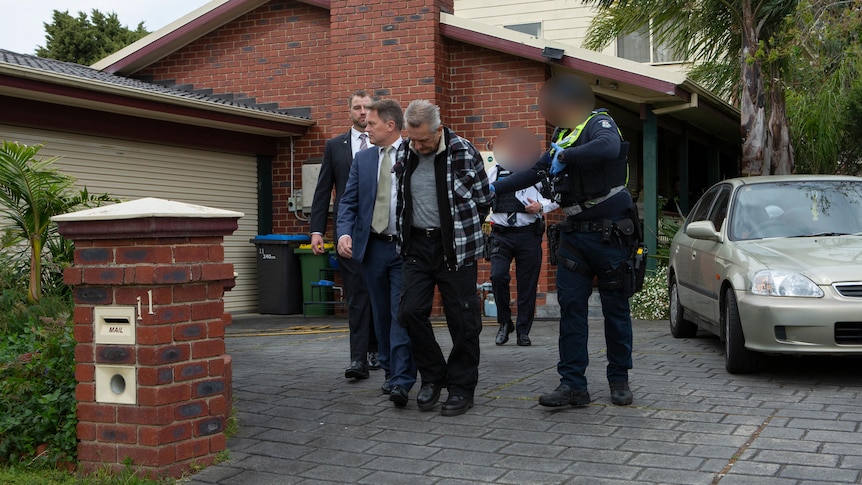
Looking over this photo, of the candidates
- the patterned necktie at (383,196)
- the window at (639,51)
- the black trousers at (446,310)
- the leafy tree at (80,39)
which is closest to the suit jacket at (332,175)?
the patterned necktie at (383,196)

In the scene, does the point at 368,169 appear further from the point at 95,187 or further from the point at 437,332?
the point at 95,187

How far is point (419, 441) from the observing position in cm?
514

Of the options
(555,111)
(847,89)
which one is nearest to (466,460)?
(555,111)

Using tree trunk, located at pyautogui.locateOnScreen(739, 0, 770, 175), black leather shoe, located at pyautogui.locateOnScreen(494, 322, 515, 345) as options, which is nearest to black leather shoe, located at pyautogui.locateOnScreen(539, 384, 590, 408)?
black leather shoe, located at pyautogui.locateOnScreen(494, 322, 515, 345)

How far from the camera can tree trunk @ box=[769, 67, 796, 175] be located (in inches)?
509

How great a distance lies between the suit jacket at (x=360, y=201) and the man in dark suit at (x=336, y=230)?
0.82ft

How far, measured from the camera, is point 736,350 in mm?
6777

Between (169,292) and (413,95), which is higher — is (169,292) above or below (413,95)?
below

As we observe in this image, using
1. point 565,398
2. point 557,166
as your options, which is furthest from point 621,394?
point 557,166

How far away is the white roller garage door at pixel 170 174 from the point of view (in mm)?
10945

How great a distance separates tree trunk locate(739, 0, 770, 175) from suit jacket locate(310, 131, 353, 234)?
23.7 feet

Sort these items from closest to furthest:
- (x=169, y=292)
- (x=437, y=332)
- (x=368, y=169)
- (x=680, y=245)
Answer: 1. (x=169, y=292)
2. (x=368, y=169)
3. (x=680, y=245)
4. (x=437, y=332)

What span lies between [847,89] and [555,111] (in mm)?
10366

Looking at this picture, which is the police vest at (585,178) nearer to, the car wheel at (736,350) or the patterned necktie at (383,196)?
the patterned necktie at (383,196)
